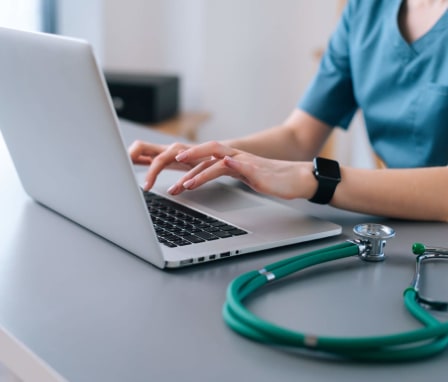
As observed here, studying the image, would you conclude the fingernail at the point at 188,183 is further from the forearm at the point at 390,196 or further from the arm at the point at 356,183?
the forearm at the point at 390,196

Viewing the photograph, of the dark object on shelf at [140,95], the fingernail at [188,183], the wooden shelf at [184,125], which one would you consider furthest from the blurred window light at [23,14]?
the fingernail at [188,183]

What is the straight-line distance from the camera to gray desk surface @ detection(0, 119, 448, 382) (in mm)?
583

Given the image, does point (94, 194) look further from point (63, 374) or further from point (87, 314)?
point (63, 374)

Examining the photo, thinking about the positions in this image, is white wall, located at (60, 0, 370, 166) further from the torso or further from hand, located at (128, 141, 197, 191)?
hand, located at (128, 141, 197, 191)

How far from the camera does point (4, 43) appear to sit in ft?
2.68

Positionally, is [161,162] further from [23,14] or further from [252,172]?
[23,14]

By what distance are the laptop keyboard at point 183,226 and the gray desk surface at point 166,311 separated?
5 centimetres

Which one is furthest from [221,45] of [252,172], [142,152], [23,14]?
[252,172]

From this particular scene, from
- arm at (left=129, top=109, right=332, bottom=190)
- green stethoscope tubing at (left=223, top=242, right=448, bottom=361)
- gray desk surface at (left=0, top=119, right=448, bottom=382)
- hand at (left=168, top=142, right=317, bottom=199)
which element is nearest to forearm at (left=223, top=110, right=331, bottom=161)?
arm at (left=129, top=109, right=332, bottom=190)

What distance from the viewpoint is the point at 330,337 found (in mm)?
587

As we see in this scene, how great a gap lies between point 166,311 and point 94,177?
192 millimetres

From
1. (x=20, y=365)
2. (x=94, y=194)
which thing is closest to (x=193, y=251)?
(x=94, y=194)

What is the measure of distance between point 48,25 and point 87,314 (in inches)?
92.1

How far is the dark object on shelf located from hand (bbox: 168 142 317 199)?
69.3 inches
